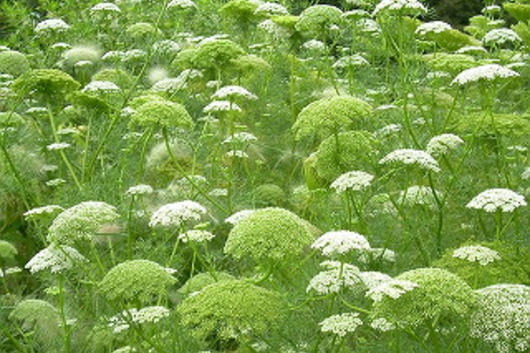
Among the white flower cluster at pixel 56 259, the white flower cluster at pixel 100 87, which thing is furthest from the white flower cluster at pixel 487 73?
the white flower cluster at pixel 100 87

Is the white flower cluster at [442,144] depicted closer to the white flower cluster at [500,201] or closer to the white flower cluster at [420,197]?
the white flower cluster at [420,197]

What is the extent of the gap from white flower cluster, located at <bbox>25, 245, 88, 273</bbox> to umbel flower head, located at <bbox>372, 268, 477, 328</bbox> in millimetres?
1590

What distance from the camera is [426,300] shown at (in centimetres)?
337

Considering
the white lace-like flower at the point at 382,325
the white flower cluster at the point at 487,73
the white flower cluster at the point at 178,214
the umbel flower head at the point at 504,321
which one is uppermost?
the white flower cluster at the point at 487,73

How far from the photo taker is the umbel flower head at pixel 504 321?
11.2 ft

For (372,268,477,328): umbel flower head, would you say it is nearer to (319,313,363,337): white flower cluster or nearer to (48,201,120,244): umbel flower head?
(319,313,363,337): white flower cluster

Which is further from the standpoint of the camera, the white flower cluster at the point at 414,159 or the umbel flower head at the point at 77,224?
the white flower cluster at the point at 414,159

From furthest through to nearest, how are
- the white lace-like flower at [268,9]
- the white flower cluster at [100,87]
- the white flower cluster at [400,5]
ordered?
the white lace-like flower at [268,9] < the white flower cluster at [100,87] < the white flower cluster at [400,5]

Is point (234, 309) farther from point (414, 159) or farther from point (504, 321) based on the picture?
point (414, 159)

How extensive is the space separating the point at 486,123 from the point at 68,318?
2.64 metres

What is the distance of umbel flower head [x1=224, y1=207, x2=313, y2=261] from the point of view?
363cm

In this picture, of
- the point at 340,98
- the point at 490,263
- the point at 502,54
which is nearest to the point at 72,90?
the point at 340,98

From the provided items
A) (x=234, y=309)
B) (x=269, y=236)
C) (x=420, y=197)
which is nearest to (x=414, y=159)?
(x=420, y=197)

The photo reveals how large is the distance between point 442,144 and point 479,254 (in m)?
1.20
